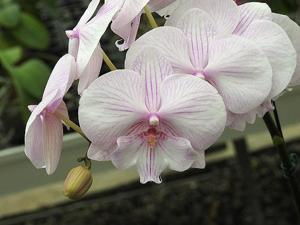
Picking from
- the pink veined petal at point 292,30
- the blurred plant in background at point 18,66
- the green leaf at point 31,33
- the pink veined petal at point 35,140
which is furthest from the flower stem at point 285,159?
the green leaf at point 31,33

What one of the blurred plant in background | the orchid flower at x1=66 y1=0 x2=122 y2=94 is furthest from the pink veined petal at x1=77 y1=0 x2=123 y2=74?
the blurred plant in background

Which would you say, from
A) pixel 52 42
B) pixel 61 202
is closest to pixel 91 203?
pixel 61 202

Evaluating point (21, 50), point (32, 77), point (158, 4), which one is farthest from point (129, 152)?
point (21, 50)

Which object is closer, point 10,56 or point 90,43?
point 90,43

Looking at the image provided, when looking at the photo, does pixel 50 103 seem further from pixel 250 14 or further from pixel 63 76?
pixel 250 14

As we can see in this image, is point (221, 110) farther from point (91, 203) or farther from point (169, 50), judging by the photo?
point (91, 203)

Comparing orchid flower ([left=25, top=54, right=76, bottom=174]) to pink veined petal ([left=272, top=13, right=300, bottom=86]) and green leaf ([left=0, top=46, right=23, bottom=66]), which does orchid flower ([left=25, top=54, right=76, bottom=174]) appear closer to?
pink veined petal ([left=272, top=13, right=300, bottom=86])
